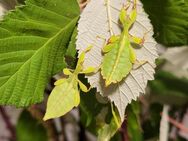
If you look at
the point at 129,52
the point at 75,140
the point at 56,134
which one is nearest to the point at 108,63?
the point at 129,52

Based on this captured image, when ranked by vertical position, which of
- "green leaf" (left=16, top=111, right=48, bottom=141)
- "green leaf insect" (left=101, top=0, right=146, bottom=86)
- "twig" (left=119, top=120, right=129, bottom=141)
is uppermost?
"green leaf insect" (left=101, top=0, right=146, bottom=86)

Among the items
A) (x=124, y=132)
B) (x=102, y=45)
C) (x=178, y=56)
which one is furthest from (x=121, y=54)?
(x=178, y=56)

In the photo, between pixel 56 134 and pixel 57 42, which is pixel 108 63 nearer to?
pixel 57 42

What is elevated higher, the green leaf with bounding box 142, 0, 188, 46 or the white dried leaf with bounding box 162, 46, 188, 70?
the green leaf with bounding box 142, 0, 188, 46

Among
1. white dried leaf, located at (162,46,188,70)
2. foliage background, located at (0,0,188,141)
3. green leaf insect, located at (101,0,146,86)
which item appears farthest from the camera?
white dried leaf, located at (162,46,188,70)

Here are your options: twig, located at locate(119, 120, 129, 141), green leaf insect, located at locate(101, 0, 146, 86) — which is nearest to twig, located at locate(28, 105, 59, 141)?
twig, located at locate(119, 120, 129, 141)

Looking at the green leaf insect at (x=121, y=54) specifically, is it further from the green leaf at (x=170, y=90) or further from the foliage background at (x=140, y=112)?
the green leaf at (x=170, y=90)

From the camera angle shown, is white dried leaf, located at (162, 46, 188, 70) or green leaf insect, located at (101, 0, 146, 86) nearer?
green leaf insect, located at (101, 0, 146, 86)

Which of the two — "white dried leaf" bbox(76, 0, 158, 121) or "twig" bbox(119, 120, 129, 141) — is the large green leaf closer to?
"white dried leaf" bbox(76, 0, 158, 121)
